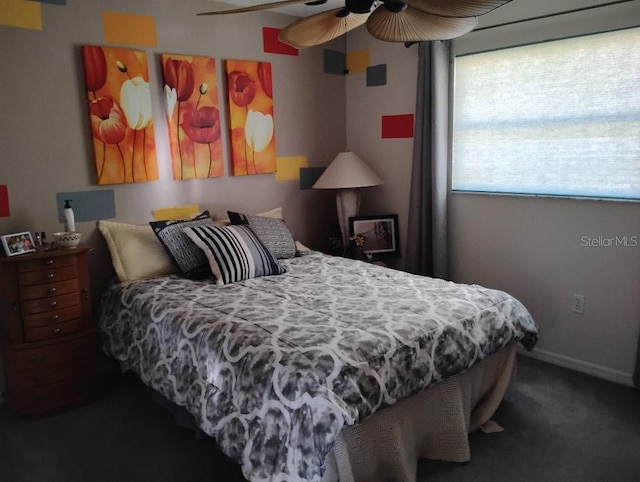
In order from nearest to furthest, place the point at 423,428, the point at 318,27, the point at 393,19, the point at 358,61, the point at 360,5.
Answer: the point at 360,5
the point at 393,19
the point at 318,27
the point at 423,428
the point at 358,61

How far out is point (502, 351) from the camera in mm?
2463

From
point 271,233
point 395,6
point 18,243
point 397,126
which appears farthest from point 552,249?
point 18,243

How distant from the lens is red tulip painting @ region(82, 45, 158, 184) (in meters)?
2.81

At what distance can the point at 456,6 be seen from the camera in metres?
1.50

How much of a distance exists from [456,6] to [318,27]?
0.67m

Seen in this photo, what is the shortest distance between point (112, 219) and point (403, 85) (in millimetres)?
2234

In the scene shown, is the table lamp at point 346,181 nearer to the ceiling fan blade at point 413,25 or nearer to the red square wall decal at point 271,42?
the red square wall decal at point 271,42

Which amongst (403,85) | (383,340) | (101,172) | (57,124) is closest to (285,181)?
(403,85)

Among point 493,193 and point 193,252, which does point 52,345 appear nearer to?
point 193,252

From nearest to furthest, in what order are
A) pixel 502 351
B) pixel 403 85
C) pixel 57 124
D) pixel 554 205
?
pixel 502 351 < pixel 57 124 < pixel 554 205 < pixel 403 85

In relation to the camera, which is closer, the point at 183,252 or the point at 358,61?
the point at 183,252

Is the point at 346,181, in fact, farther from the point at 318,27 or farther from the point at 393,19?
the point at 393,19

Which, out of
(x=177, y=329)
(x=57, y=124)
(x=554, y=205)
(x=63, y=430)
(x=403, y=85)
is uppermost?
(x=403, y=85)

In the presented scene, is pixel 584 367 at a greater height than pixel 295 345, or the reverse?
pixel 295 345
